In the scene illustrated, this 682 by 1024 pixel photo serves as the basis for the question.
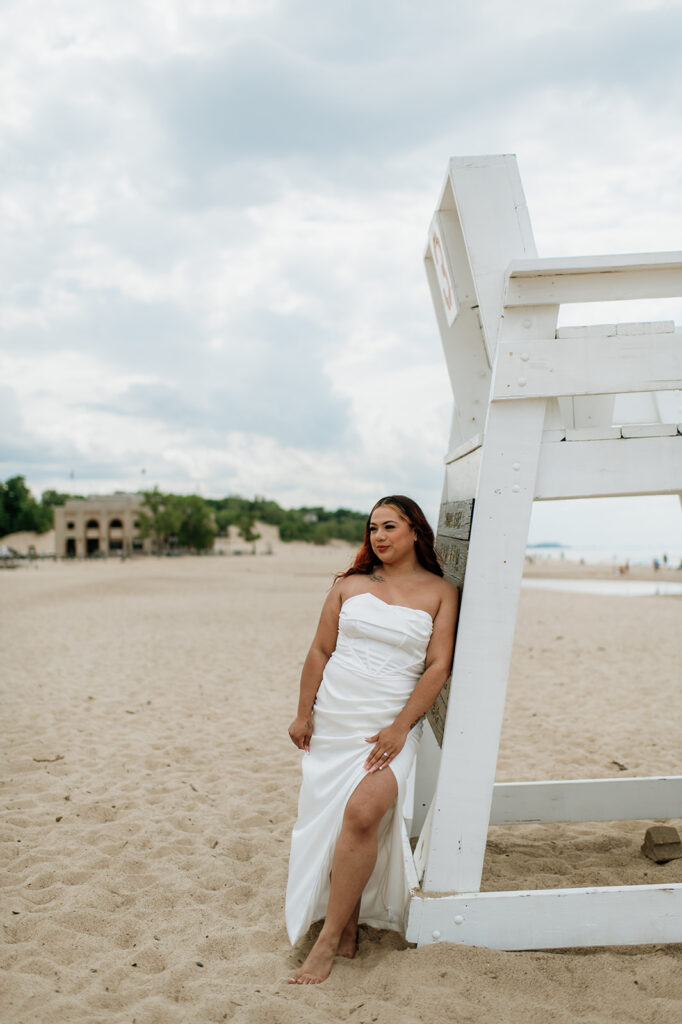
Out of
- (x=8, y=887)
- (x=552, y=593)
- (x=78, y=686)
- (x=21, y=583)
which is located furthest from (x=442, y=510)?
(x=21, y=583)

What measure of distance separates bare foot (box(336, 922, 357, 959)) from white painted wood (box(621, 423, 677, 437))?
2150mm

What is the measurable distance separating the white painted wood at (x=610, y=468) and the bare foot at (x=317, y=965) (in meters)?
1.84

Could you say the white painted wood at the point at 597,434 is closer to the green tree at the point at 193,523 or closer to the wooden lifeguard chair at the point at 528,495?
the wooden lifeguard chair at the point at 528,495

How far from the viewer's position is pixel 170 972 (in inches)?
111

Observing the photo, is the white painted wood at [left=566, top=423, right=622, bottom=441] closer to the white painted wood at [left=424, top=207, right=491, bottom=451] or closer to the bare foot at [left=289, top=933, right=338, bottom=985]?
the white painted wood at [left=424, top=207, right=491, bottom=451]

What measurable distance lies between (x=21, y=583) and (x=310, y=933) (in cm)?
3202

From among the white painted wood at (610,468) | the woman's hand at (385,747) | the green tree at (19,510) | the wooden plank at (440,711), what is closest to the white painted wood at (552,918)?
the woman's hand at (385,747)

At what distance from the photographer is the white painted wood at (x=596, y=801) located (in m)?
3.86

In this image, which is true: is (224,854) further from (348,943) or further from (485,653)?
(485,653)

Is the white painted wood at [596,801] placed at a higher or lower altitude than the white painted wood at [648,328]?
lower

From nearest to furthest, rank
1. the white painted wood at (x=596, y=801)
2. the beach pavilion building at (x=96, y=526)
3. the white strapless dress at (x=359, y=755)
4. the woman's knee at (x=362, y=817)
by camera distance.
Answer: the woman's knee at (x=362, y=817) < the white strapless dress at (x=359, y=755) < the white painted wood at (x=596, y=801) < the beach pavilion building at (x=96, y=526)

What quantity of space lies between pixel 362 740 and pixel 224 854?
169cm

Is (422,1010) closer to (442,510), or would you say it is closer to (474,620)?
(474,620)

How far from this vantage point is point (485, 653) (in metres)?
2.70
